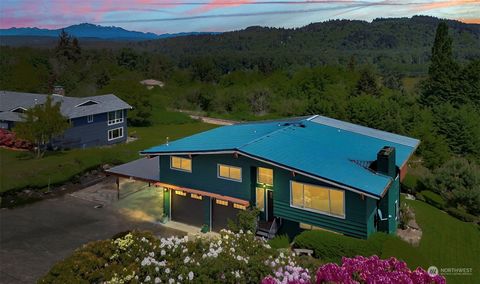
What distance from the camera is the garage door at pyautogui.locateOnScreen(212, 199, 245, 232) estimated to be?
23359mm

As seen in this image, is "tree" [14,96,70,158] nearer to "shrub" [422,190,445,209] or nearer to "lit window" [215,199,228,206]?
"lit window" [215,199,228,206]

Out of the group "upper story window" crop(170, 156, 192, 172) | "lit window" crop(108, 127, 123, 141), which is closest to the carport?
"upper story window" crop(170, 156, 192, 172)

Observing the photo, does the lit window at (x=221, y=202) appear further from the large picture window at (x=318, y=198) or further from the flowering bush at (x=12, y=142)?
the flowering bush at (x=12, y=142)

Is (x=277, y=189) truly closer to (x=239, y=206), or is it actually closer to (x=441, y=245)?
(x=239, y=206)

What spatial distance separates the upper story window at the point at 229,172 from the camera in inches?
898

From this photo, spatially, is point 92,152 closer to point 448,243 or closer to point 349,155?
point 349,155

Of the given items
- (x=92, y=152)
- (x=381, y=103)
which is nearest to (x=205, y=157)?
(x=92, y=152)

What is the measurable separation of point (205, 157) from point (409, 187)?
688 inches

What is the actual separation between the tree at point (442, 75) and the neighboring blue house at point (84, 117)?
46.7 m

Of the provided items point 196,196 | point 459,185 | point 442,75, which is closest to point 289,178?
point 196,196

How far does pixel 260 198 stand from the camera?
74.2ft

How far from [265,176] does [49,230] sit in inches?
A: 486

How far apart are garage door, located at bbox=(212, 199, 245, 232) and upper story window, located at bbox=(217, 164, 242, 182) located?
55.6 inches

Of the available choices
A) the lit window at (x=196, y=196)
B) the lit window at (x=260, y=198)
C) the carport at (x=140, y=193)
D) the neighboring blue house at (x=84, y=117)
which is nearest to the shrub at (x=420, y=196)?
the lit window at (x=260, y=198)
